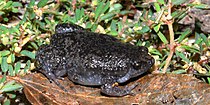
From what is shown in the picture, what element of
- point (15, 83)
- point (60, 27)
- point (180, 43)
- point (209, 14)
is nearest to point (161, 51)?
point (180, 43)

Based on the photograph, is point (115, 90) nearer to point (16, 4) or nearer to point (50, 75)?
point (50, 75)

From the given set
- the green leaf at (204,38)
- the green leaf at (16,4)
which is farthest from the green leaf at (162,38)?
the green leaf at (16,4)

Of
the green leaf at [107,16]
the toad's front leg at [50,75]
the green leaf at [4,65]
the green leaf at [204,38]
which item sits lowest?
the toad's front leg at [50,75]

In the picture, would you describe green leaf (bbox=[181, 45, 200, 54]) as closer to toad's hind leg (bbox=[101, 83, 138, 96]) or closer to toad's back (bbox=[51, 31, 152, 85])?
toad's back (bbox=[51, 31, 152, 85])

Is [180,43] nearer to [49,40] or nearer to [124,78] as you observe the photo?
[124,78]

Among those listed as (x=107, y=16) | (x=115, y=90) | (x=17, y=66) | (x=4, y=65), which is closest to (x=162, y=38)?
(x=107, y=16)

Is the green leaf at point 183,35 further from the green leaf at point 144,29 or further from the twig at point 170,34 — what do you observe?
A: the green leaf at point 144,29
